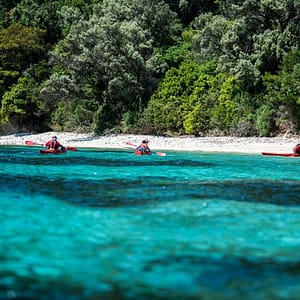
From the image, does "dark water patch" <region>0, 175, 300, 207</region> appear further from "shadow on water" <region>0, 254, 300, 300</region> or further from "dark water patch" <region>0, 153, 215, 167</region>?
"dark water patch" <region>0, 153, 215, 167</region>

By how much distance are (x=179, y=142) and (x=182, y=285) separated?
32.0m

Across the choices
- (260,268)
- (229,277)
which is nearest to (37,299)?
(229,277)

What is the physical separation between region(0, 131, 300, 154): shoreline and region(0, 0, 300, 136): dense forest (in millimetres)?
1817

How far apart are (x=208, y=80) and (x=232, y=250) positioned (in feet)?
123

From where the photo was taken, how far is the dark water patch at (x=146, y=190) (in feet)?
46.2

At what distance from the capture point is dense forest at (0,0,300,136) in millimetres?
39250

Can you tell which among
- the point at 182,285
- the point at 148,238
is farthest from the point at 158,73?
the point at 182,285

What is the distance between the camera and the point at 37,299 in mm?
6496

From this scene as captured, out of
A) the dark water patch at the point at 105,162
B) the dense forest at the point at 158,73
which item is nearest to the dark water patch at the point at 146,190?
the dark water patch at the point at 105,162

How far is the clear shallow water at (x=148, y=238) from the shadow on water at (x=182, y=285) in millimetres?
15

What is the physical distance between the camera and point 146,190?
15.8 meters

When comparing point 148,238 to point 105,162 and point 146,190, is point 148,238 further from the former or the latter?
point 105,162

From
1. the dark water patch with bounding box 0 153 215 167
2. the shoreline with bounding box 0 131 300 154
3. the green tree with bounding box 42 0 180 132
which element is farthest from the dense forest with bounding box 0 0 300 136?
the dark water patch with bounding box 0 153 215 167

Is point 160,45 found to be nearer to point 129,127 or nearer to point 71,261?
point 129,127
